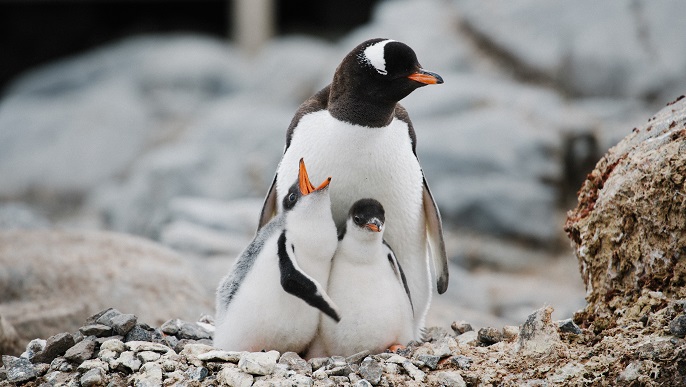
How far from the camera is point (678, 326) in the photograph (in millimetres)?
2906

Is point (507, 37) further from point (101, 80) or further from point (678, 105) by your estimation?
point (678, 105)

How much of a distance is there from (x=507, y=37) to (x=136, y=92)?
548 centimetres

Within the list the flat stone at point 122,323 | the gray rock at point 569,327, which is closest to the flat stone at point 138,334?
the flat stone at point 122,323

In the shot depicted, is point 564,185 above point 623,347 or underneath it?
above

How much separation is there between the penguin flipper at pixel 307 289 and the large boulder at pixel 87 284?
2.16m

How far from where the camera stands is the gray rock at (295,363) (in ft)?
10.1

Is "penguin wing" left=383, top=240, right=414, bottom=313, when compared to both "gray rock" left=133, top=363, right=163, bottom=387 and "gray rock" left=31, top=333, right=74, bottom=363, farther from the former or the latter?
"gray rock" left=31, top=333, right=74, bottom=363

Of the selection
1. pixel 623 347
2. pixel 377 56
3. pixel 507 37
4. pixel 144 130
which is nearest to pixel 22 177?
pixel 144 130

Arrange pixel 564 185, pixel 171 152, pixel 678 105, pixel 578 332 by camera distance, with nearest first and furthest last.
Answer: pixel 578 332, pixel 678 105, pixel 564 185, pixel 171 152

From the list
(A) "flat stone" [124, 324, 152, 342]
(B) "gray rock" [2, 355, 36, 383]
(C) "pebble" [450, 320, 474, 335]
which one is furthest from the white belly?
(B) "gray rock" [2, 355, 36, 383]

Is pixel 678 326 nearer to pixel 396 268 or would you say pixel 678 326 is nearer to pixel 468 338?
pixel 468 338

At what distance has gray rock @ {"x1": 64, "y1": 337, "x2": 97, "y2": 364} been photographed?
3.21 metres

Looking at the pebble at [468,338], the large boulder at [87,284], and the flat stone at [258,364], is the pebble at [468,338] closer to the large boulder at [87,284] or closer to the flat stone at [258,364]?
the flat stone at [258,364]

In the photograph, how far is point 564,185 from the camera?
915 cm
